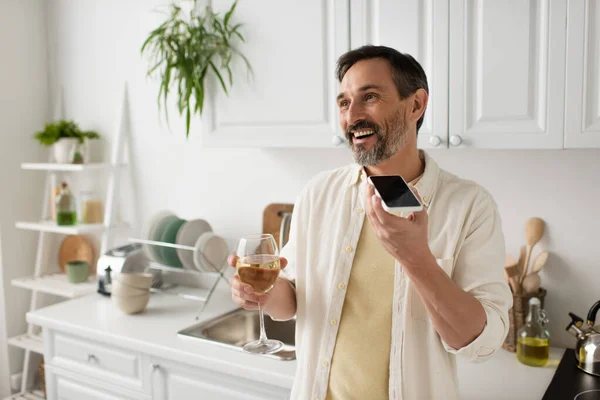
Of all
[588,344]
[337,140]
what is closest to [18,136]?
[337,140]

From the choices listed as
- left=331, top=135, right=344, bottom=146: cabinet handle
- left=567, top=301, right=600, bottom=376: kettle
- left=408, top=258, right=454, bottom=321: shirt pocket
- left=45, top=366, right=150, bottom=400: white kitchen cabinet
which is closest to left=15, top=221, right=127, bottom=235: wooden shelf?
left=45, top=366, right=150, bottom=400: white kitchen cabinet

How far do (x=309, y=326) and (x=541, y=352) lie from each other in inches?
32.1

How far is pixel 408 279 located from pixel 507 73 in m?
0.66

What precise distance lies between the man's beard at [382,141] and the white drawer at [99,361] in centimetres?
120

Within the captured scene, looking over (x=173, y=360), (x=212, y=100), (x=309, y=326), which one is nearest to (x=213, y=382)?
(x=173, y=360)

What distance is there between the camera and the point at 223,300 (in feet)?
8.52

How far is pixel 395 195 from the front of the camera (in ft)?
3.64

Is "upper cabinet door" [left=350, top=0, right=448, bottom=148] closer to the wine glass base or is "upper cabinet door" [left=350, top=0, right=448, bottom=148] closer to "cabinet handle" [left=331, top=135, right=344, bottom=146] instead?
"cabinet handle" [left=331, top=135, right=344, bottom=146]

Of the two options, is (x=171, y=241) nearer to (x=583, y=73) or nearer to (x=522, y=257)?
(x=522, y=257)

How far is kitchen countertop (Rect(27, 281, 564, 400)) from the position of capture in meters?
1.72

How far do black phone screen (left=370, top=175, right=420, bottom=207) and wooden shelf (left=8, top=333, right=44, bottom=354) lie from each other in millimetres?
2316

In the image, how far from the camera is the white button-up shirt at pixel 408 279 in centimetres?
130

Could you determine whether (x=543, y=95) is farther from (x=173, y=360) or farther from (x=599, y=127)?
(x=173, y=360)

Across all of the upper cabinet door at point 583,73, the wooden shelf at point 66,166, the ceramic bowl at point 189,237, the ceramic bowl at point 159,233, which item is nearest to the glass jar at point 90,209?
the wooden shelf at point 66,166
